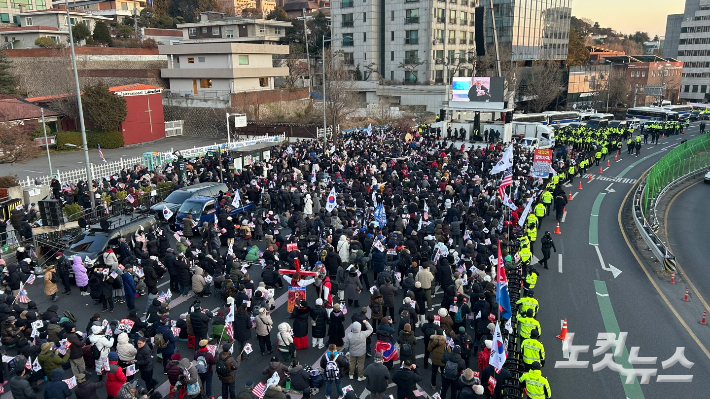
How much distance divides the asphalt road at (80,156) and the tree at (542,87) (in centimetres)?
4763

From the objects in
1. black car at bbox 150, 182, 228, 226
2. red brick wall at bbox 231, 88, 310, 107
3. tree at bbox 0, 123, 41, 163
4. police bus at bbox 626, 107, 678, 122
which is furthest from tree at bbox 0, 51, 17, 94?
police bus at bbox 626, 107, 678, 122

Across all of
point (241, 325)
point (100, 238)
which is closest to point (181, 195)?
point (100, 238)

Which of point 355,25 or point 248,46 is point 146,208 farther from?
point 355,25

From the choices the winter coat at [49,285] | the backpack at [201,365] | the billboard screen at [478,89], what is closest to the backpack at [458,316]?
the backpack at [201,365]

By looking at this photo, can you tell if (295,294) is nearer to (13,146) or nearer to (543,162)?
(543,162)

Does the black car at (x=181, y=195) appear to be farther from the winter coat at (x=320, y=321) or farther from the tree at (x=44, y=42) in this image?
the tree at (x=44, y=42)

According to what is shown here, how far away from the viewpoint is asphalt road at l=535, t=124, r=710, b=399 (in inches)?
427

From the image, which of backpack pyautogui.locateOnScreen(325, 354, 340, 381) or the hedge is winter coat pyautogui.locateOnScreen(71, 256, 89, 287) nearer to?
backpack pyautogui.locateOnScreen(325, 354, 340, 381)

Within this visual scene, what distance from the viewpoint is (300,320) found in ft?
37.5

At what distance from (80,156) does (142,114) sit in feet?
26.6

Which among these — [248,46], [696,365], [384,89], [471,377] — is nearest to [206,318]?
[471,377]

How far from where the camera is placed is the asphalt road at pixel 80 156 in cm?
3362

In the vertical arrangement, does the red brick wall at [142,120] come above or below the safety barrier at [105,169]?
above

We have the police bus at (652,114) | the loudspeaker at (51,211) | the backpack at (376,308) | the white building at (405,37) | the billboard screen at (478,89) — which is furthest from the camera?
the white building at (405,37)
